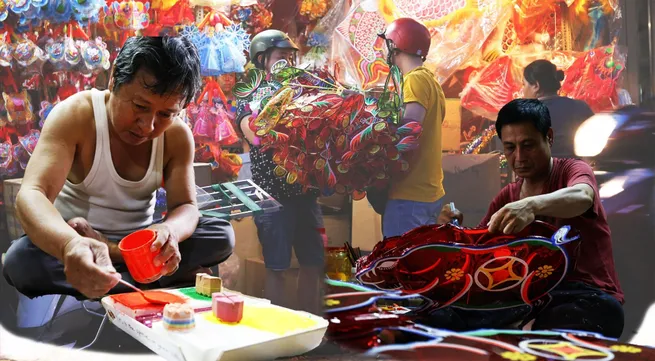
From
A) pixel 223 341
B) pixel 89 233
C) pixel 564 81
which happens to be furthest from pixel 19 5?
pixel 564 81

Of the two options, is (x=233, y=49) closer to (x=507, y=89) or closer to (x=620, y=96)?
(x=507, y=89)

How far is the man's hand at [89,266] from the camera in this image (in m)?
1.48

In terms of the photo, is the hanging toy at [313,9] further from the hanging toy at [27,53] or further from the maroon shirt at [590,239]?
the maroon shirt at [590,239]

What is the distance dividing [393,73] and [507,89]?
1.39 feet

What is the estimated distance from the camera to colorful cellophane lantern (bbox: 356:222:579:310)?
1.82 metres

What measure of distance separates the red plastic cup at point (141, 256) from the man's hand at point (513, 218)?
93 centimetres

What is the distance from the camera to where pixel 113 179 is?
1.76 meters

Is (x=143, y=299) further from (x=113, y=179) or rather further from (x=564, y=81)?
(x=564, y=81)

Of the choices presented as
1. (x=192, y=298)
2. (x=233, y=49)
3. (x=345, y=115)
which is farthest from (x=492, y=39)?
(x=192, y=298)

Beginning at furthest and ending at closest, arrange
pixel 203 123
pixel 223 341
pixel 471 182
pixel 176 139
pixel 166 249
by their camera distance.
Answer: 1. pixel 471 182
2. pixel 203 123
3. pixel 176 139
4. pixel 166 249
5. pixel 223 341

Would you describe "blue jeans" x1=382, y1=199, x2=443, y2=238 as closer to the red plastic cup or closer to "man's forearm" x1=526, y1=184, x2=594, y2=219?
"man's forearm" x1=526, y1=184, x2=594, y2=219

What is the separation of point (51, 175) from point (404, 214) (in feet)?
4.15

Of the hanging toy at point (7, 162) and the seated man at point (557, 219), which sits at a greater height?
the hanging toy at point (7, 162)

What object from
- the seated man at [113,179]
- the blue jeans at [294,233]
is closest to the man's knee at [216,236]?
the seated man at [113,179]
